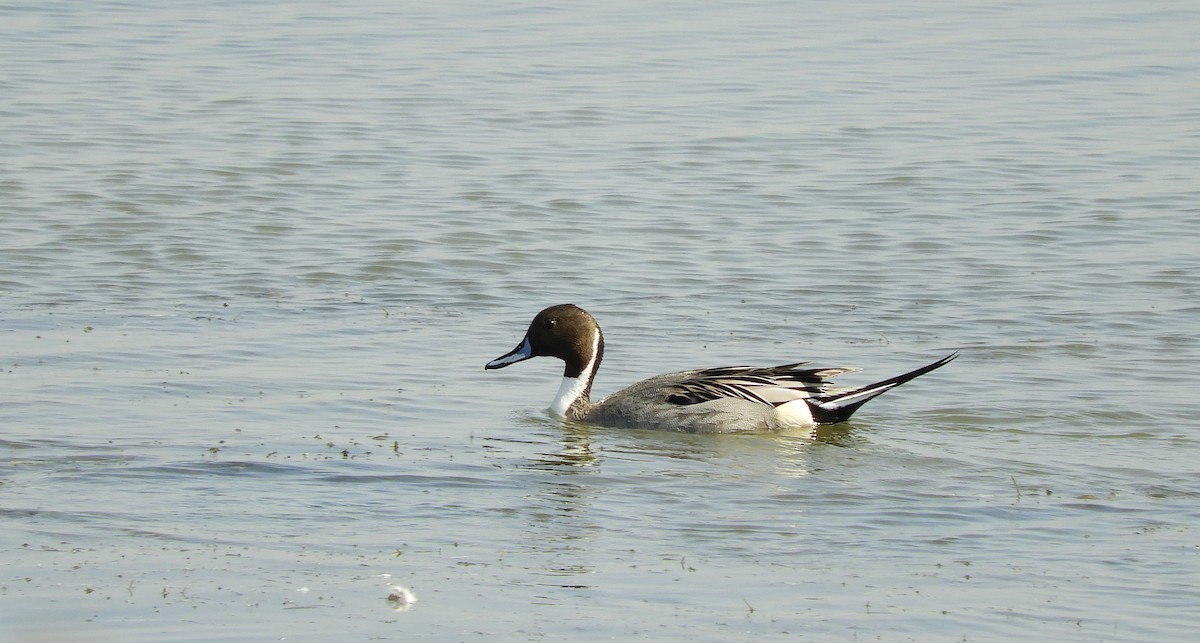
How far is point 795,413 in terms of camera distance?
401 inches

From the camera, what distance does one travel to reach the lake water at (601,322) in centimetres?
684

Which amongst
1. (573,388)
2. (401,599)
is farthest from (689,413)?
(401,599)

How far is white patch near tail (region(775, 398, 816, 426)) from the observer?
1015 centimetres

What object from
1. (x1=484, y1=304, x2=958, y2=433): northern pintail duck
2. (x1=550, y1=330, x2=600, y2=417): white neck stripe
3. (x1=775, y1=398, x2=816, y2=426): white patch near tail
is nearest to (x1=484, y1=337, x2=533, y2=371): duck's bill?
(x1=550, y1=330, x2=600, y2=417): white neck stripe

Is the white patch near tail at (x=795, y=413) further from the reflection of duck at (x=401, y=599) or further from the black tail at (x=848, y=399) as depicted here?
the reflection of duck at (x=401, y=599)

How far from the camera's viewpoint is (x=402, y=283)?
13930 mm

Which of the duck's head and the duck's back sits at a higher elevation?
the duck's head

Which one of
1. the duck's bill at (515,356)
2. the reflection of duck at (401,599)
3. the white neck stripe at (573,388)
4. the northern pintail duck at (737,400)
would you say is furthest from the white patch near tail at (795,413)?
the reflection of duck at (401,599)

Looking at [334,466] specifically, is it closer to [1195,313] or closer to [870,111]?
[1195,313]

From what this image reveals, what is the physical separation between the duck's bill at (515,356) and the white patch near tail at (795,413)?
5.42 ft

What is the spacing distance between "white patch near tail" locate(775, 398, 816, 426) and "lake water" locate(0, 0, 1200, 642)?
125 millimetres

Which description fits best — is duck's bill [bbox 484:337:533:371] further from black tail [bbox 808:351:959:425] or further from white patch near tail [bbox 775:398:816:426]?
black tail [bbox 808:351:959:425]

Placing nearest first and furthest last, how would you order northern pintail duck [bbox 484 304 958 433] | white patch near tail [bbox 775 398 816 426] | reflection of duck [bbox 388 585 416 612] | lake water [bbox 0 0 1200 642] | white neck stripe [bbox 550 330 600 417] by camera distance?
reflection of duck [bbox 388 585 416 612], lake water [bbox 0 0 1200 642], northern pintail duck [bbox 484 304 958 433], white patch near tail [bbox 775 398 816 426], white neck stripe [bbox 550 330 600 417]

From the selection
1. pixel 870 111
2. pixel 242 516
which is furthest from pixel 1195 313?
pixel 870 111
